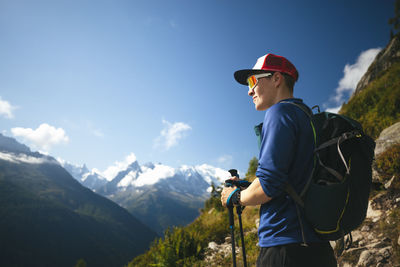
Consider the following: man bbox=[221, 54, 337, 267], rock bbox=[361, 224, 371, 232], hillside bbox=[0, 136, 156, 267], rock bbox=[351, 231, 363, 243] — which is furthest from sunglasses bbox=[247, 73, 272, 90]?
hillside bbox=[0, 136, 156, 267]

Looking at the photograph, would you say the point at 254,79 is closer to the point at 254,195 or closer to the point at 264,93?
the point at 264,93

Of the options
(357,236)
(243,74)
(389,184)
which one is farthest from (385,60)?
(243,74)

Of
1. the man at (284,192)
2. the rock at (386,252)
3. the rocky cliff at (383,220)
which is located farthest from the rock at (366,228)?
the man at (284,192)

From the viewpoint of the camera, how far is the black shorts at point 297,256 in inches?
61.3

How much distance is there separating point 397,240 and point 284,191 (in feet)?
12.8

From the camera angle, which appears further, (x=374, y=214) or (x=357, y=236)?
(x=374, y=214)

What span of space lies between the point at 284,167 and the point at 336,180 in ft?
1.17

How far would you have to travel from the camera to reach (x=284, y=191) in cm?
163

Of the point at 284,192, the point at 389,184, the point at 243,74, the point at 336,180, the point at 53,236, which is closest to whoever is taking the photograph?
the point at 336,180

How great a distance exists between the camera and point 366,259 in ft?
11.9

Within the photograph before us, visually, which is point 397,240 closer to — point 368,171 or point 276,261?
point 368,171

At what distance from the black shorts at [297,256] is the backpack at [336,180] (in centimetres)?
14

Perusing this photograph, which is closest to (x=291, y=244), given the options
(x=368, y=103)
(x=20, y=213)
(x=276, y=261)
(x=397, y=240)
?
(x=276, y=261)

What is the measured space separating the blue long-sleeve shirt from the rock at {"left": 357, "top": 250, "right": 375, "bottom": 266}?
3.15 metres
